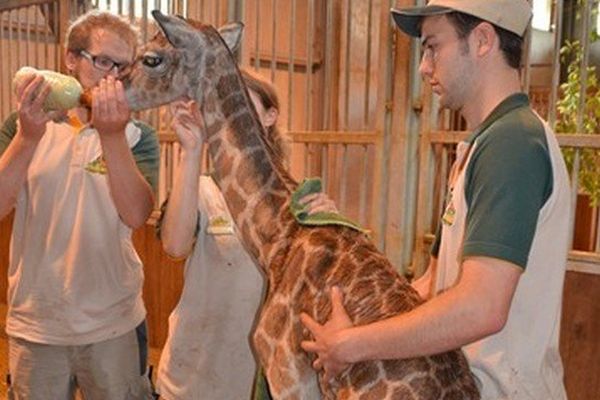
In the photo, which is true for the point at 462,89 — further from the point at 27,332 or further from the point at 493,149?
the point at 27,332

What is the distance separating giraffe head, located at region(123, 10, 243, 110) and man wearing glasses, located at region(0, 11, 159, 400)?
273 millimetres

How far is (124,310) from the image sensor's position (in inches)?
76.5

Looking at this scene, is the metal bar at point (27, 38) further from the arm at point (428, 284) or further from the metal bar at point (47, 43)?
the arm at point (428, 284)

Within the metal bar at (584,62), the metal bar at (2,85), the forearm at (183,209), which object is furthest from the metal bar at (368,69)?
the metal bar at (2,85)

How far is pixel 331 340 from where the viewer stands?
1.24 metres

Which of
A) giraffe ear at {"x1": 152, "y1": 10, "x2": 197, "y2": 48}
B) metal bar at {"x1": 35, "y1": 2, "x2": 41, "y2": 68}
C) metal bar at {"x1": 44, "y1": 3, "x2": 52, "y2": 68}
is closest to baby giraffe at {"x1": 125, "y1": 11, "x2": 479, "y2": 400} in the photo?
giraffe ear at {"x1": 152, "y1": 10, "x2": 197, "y2": 48}

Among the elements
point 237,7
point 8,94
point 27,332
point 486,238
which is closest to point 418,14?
point 486,238

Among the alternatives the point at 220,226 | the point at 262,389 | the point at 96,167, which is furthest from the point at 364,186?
the point at 262,389

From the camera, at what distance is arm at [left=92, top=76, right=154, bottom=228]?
5.29 ft

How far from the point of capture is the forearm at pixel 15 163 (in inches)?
70.0

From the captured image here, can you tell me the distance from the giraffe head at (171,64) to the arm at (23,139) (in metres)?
0.23

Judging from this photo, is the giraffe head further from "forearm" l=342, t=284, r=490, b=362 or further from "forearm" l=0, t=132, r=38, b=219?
"forearm" l=342, t=284, r=490, b=362

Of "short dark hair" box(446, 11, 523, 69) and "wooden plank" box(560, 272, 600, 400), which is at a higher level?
"short dark hair" box(446, 11, 523, 69)

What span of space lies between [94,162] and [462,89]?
3.36 ft
